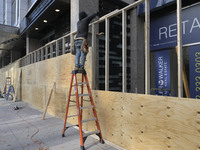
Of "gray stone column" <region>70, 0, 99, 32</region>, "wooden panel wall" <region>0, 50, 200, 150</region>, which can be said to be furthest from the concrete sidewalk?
"gray stone column" <region>70, 0, 99, 32</region>

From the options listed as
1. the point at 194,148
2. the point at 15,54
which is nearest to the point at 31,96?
the point at 194,148

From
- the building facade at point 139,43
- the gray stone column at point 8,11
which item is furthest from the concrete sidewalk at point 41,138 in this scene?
the gray stone column at point 8,11

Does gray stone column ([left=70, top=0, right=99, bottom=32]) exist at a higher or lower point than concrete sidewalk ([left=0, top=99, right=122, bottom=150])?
higher

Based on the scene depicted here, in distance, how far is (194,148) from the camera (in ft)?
7.16

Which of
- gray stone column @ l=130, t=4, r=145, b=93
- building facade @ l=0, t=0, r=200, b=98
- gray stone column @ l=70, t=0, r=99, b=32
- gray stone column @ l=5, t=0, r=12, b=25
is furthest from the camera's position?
gray stone column @ l=5, t=0, r=12, b=25

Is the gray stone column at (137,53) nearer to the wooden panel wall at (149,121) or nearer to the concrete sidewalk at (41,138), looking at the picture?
the wooden panel wall at (149,121)

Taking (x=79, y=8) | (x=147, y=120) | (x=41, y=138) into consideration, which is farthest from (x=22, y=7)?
(x=147, y=120)

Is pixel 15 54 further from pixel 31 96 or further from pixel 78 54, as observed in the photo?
pixel 78 54

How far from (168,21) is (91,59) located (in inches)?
185

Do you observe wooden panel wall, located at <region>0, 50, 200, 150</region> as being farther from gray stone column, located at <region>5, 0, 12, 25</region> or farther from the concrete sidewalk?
gray stone column, located at <region>5, 0, 12, 25</region>

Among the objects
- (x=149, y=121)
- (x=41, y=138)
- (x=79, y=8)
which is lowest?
(x=41, y=138)

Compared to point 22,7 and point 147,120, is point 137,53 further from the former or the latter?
point 22,7

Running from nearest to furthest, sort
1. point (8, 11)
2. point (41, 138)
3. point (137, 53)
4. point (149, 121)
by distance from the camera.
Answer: point (149, 121), point (41, 138), point (137, 53), point (8, 11)

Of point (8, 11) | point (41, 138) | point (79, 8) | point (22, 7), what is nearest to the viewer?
point (41, 138)
